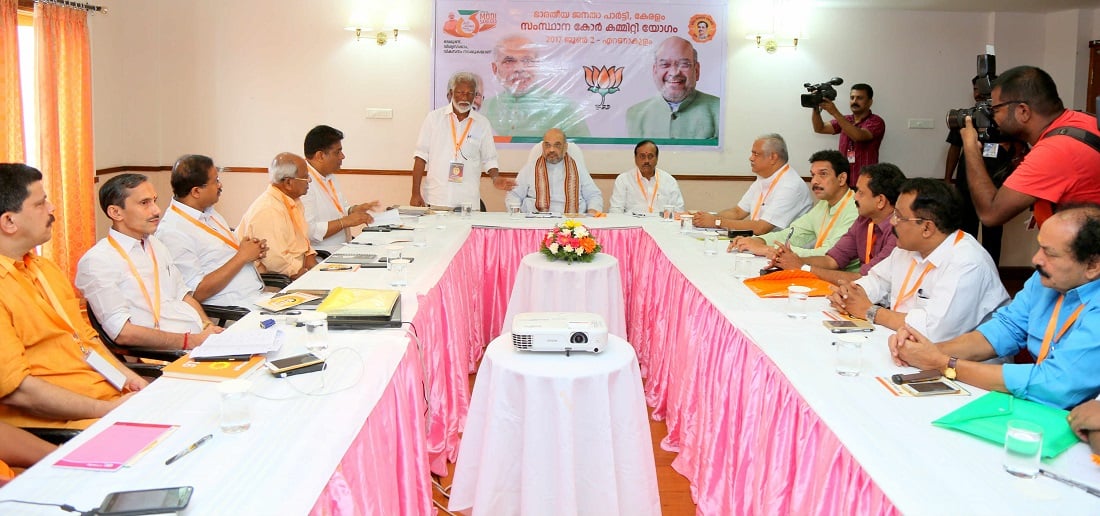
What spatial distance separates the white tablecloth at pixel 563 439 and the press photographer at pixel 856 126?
469 centimetres

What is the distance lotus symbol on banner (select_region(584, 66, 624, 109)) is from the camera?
6762 mm

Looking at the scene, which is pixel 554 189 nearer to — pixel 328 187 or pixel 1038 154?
pixel 328 187

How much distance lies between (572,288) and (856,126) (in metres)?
3.74

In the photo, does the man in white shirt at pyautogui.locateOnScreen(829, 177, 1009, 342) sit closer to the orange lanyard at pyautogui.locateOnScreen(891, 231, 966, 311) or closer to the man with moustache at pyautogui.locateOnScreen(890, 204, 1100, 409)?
the orange lanyard at pyautogui.locateOnScreen(891, 231, 966, 311)

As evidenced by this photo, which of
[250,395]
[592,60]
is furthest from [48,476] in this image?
[592,60]

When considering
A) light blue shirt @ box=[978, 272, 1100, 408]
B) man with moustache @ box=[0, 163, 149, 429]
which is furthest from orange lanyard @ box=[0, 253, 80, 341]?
light blue shirt @ box=[978, 272, 1100, 408]

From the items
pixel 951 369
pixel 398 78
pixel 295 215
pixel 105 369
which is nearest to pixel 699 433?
pixel 951 369

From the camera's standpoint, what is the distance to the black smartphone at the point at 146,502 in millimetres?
1239

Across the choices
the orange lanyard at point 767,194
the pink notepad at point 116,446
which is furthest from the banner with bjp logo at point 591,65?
the pink notepad at point 116,446

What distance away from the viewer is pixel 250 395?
1.82 meters

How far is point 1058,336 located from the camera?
75.9 inches

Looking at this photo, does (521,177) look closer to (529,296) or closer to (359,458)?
(529,296)

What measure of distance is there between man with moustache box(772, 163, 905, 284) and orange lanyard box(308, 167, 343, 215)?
2.48m

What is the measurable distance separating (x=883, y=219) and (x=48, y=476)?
298cm
